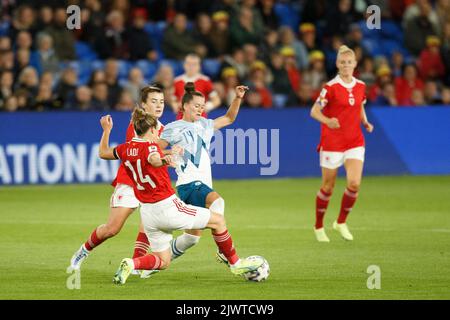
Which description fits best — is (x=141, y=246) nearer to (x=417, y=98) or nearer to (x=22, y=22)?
(x=22, y=22)

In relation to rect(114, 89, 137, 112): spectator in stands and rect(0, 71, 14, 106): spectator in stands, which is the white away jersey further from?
rect(0, 71, 14, 106): spectator in stands

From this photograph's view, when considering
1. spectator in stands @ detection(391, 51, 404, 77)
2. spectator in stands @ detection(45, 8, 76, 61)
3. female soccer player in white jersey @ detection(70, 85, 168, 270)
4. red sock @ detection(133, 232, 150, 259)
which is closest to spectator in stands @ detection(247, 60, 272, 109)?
spectator in stands @ detection(391, 51, 404, 77)

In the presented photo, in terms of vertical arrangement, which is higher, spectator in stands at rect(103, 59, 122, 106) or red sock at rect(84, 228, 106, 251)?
spectator in stands at rect(103, 59, 122, 106)

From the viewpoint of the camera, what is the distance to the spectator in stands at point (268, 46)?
22.9 m

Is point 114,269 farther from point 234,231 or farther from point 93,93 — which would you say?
point 93,93

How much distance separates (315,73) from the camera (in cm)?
2222

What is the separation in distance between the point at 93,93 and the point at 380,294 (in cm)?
1176

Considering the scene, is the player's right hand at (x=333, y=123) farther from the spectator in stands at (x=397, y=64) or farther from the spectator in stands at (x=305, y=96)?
the spectator in stands at (x=397, y=64)

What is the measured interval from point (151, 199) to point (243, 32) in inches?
543

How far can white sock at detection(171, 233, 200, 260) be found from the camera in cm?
1066

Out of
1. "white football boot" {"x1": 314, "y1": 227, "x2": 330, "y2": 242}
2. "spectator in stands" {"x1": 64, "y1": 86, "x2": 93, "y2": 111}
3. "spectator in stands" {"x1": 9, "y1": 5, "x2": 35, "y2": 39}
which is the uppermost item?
"spectator in stands" {"x1": 9, "y1": 5, "x2": 35, "y2": 39}

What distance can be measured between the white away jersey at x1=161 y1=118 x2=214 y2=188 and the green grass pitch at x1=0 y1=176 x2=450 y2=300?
96cm

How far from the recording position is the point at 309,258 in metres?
11.7

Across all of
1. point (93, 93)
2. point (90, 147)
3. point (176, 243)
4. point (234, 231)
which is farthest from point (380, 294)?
point (93, 93)
